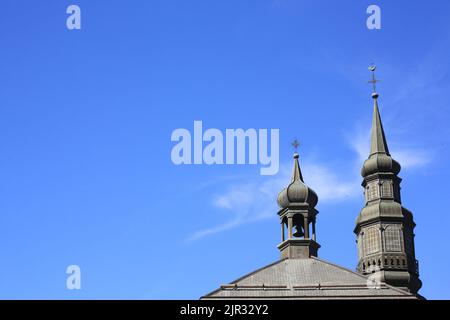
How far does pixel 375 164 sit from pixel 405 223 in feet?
24.4

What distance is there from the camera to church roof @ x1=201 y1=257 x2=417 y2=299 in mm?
69688

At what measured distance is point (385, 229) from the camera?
8944cm

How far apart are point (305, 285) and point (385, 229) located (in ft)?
66.6

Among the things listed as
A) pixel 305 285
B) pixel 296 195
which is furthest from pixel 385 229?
pixel 305 285

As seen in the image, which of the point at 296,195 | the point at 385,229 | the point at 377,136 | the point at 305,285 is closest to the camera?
the point at 305,285

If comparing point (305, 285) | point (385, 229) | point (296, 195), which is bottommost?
point (305, 285)

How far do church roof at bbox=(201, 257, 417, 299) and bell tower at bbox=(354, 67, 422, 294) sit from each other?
40.5 feet

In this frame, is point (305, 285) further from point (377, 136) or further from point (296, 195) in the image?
point (377, 136)

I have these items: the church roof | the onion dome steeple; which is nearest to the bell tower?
the onion dome steeple

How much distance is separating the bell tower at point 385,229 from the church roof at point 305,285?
1235 centimetres
